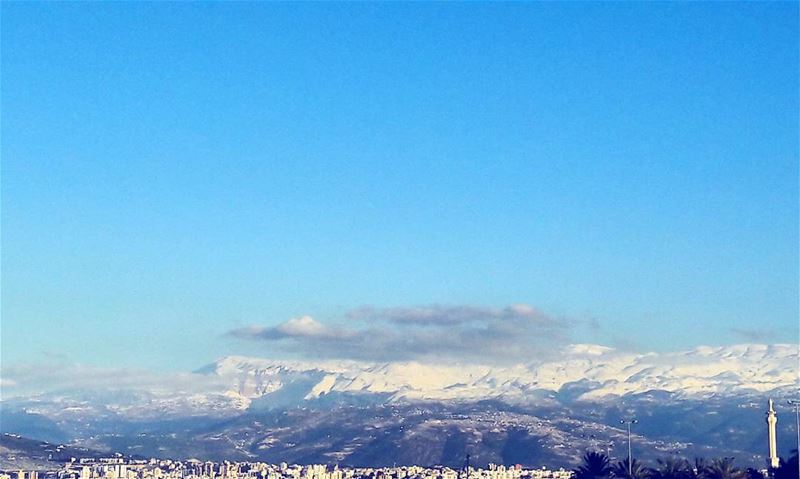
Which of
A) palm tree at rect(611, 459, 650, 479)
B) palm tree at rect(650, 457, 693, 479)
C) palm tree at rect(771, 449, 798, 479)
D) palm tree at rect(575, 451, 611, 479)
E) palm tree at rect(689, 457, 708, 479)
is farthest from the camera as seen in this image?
palm tree at rect(575, 451, 611, 479)

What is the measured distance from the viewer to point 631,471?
→ 453ft

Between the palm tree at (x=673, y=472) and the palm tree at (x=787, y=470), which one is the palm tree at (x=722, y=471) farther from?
the palm tree at (x=787, y=470)

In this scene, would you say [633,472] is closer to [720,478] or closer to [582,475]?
[582,475]

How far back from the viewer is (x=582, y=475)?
13812cm

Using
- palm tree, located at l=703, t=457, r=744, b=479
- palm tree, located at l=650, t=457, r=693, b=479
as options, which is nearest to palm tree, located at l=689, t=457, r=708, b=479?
palm tree, located at l=650, t=457, r=693, b=479

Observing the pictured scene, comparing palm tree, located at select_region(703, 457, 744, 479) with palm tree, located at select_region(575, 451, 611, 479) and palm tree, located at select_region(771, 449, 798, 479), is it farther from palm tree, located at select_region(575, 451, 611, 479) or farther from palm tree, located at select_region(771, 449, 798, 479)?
palm tree, located at select_region(575, 451, 611, 479)

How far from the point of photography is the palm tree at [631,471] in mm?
134750

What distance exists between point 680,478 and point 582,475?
540 inches

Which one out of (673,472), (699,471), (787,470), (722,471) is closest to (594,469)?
(673,472)

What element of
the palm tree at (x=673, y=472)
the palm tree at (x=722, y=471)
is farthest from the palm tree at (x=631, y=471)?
the palm tree at (x=722, y=471)

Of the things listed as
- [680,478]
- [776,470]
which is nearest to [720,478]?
[680,478]

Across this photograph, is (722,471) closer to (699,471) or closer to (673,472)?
(699,471)

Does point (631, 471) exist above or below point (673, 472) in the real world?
above

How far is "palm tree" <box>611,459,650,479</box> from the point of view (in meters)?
135
